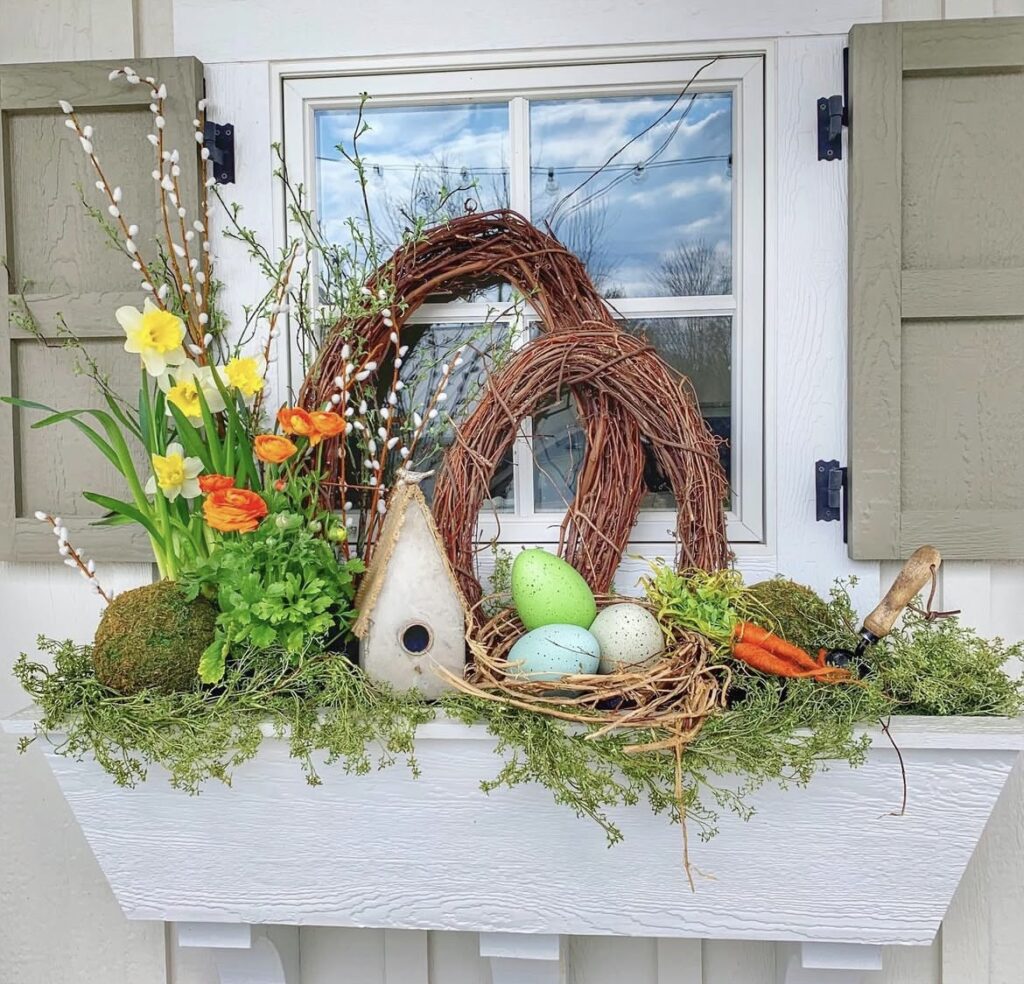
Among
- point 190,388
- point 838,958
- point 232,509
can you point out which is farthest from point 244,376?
point 838,958

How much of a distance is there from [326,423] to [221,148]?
581mm

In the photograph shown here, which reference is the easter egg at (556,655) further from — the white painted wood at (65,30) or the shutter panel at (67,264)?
the white painted wood at (65,30)

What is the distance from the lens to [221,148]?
1.28 meters

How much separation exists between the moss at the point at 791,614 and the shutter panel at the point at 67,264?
934 mm

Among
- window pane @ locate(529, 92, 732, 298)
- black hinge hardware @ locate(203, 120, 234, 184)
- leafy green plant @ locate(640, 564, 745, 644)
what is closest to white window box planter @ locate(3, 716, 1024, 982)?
leafy green plant @ locate(640, 564, 745, 644)

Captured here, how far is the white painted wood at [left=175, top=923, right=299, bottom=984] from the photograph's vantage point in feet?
3.90

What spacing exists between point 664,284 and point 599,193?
0.18 m

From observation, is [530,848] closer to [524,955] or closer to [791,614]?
[524,955]

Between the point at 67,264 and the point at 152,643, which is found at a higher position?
the point at 67,264

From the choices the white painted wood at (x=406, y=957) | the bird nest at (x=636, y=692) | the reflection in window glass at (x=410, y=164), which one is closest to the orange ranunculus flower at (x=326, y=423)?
the bird nest at (x=636, y=692)

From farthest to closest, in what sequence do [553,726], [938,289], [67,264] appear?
[67,264], [938,289], [553,726]

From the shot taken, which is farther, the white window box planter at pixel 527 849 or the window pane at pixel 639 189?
the window pane at pixel 639 189

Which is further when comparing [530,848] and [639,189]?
[639,189]

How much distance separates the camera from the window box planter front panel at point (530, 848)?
38.4 inches
